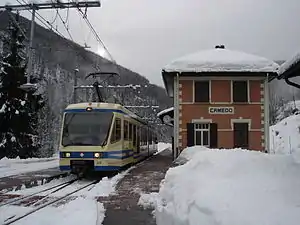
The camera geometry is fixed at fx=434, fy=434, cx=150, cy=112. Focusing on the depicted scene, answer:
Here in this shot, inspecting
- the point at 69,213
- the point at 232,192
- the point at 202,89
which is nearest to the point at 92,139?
the point at 69,213

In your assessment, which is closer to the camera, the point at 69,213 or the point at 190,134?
the point at 69,213

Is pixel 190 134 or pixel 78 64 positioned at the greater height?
pixel 78 64

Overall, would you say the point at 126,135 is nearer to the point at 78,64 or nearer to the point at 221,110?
the point at 78,64

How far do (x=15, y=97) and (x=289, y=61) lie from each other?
2793cm

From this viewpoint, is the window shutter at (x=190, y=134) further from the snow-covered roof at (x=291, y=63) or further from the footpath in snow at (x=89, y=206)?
the snow-covered roof at (x=291, y=63)

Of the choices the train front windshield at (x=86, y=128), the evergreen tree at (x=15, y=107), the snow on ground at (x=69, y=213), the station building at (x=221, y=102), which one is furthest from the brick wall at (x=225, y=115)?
the snow on ground at (x=69, y=213)

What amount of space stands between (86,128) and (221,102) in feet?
40.5

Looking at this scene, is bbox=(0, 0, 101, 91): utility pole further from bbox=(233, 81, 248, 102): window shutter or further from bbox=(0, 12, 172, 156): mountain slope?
bbox=(233, 81, 248, 102): window shutter

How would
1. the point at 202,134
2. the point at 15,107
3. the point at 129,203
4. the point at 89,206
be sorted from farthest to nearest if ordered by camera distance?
the point at 15,107
the point at 202,134
the point at 129,203
the point at 89,206

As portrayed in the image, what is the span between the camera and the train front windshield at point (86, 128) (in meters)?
16.7

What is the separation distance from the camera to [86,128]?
16.9 m

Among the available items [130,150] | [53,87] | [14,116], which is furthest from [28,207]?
[53,87]

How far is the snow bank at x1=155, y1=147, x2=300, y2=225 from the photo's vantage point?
16.4 ft

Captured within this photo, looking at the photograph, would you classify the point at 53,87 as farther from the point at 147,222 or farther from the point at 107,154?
the point at 147,222
